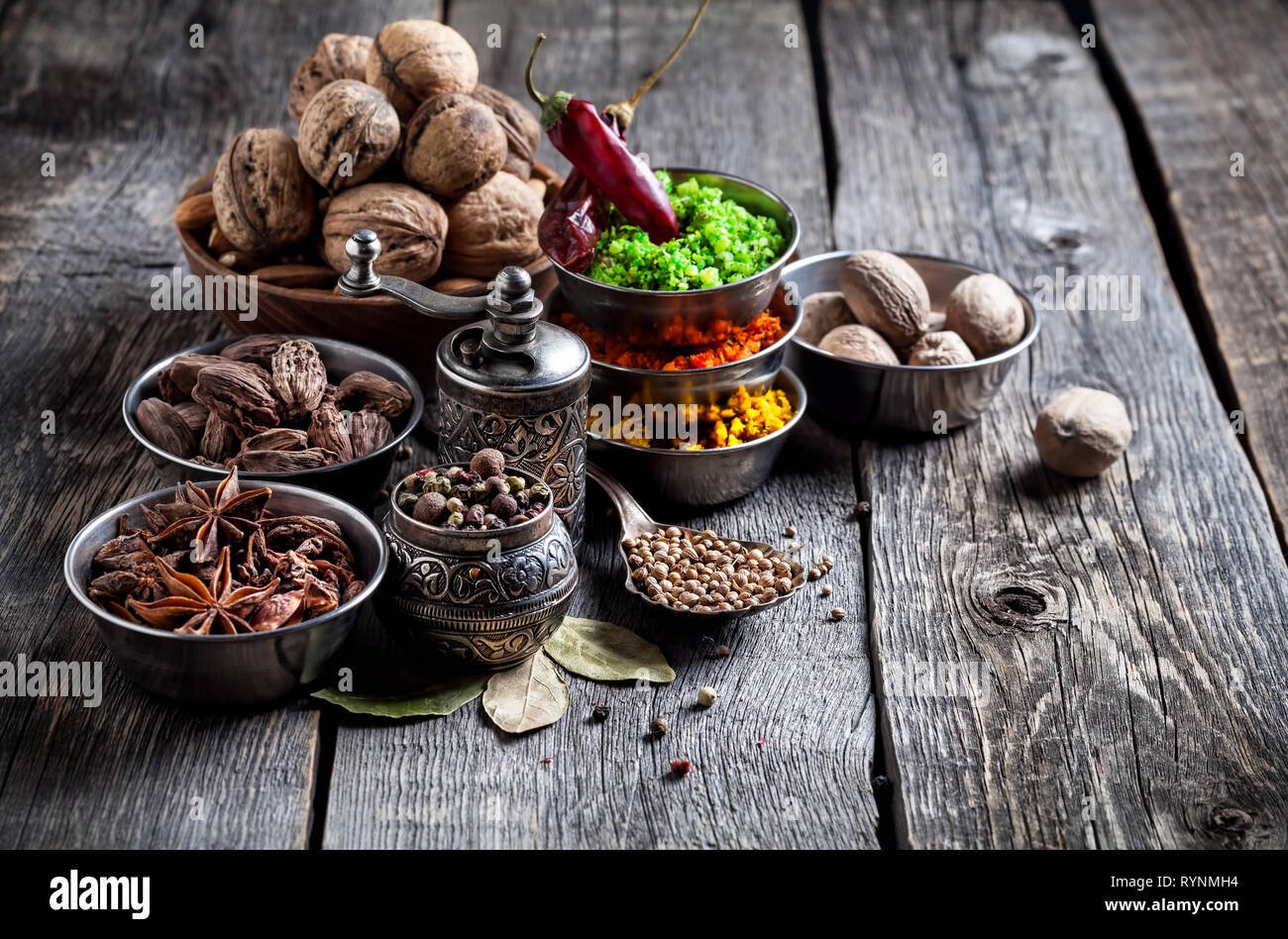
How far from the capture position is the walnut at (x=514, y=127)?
105 inches

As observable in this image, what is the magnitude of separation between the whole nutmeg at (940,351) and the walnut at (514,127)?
891mm

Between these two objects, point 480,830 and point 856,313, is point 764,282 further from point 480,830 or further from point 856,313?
point 480,830

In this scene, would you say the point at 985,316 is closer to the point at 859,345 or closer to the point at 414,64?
the point at 859,345

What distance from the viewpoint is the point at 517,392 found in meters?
2.06

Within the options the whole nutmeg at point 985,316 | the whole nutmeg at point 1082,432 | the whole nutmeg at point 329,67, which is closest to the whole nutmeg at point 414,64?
the whole nutmeg at point 329,67

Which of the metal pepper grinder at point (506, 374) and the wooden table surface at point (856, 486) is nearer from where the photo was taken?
the wooden table surface at point (856, 486)

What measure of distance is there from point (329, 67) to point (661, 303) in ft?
3.08

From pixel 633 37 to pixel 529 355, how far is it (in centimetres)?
244

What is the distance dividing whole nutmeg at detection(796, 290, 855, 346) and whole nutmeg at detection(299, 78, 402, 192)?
0.92m

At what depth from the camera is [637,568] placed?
2.19m

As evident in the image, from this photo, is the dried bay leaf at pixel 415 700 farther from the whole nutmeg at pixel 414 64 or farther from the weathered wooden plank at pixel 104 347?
the whole nutmeg at pixel 414 64

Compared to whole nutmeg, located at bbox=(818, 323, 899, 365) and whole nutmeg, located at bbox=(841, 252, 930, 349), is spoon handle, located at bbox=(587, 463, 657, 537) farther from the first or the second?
whole nutmeg, located at bbox=(841, 252, 930, 349)

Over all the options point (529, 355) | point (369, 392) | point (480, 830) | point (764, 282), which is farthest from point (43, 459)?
point (764, 282)

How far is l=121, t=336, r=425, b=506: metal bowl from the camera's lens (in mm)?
2094
